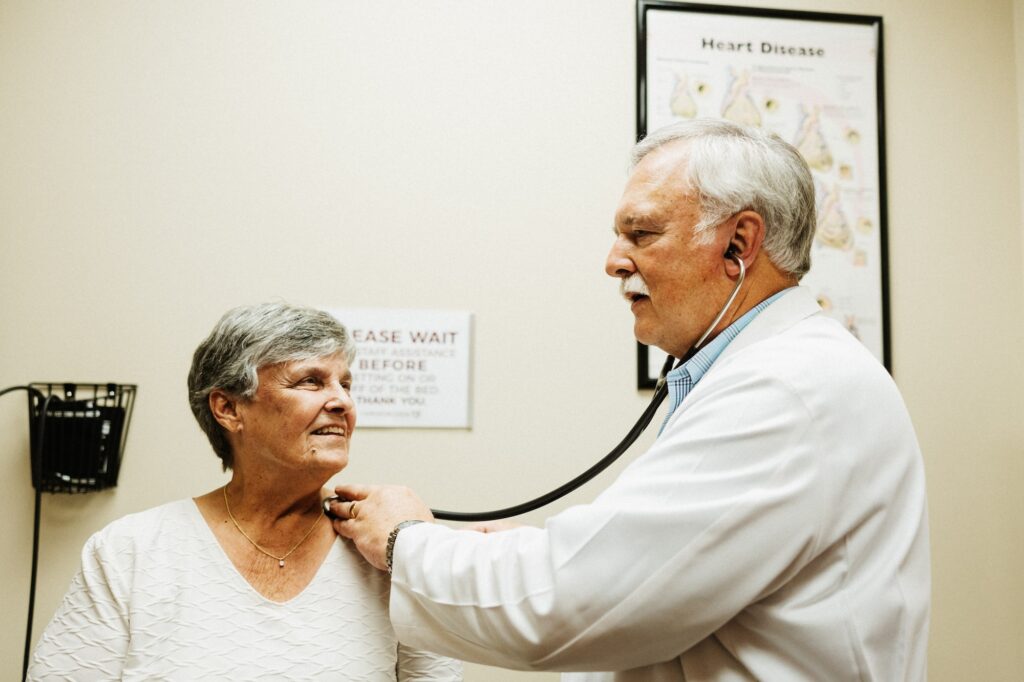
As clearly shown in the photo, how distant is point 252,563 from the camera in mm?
1398

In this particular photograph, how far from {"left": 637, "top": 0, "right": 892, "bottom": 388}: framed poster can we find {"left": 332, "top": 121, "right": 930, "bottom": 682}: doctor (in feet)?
3.89

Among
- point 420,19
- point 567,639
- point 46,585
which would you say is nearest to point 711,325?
point 567,639

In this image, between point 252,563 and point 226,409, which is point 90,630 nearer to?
point 252,563

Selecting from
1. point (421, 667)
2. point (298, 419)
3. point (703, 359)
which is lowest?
point (421, 667)

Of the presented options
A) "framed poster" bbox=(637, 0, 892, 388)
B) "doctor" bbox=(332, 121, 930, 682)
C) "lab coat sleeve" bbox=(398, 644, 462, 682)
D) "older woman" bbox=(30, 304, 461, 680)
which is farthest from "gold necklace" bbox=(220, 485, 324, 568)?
"framed poster" bbox=(637, 0, 892, 388)

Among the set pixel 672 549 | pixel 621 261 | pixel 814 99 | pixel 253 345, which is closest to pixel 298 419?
pixel 253 345

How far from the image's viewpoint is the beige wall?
1.97m

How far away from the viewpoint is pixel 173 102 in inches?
80.2

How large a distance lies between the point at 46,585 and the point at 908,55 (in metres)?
2.52

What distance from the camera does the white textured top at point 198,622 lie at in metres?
1.29

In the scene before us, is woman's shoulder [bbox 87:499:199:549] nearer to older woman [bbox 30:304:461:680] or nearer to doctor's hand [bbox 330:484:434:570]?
older woman [bbox 30:304:461:680]

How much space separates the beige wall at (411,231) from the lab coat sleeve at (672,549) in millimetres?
1047

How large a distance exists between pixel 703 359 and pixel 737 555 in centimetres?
34

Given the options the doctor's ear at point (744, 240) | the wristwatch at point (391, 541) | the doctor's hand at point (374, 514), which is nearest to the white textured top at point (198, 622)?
the doctor's hand at point (374, 514)
